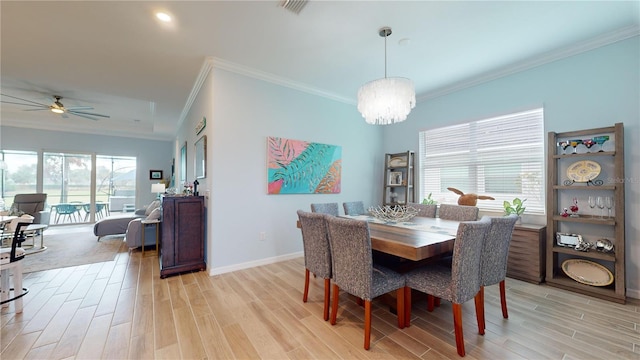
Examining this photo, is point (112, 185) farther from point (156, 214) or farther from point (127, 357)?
point (127, 357)

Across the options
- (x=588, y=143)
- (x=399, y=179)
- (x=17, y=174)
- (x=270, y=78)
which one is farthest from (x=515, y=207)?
(x=17, y=174)

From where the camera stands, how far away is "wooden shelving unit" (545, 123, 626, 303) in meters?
2.39

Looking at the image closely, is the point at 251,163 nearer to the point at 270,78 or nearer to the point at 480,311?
the point at 270,78

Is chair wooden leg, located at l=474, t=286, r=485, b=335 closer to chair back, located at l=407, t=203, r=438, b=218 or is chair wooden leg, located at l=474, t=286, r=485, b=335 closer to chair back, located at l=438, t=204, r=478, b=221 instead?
chair back, located at l=438, t=204, r=478, b=221

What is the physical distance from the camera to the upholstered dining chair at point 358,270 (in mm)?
1680

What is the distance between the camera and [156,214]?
4070 mm

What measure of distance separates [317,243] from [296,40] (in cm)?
216

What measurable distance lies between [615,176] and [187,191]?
16.5 feet

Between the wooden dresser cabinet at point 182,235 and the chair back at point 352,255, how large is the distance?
2134 millimetres

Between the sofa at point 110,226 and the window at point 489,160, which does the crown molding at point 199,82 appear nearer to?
the sofa at point 110,226

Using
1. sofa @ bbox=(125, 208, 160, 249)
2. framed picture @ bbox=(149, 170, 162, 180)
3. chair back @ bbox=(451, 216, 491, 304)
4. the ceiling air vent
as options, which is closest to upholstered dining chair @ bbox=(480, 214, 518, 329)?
chair back @ bbox=(451, 216, 491, 304)

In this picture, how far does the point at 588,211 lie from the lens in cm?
271

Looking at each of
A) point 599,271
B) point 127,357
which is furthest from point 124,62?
point 599,271

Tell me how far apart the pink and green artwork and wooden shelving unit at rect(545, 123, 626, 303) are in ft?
9.10
